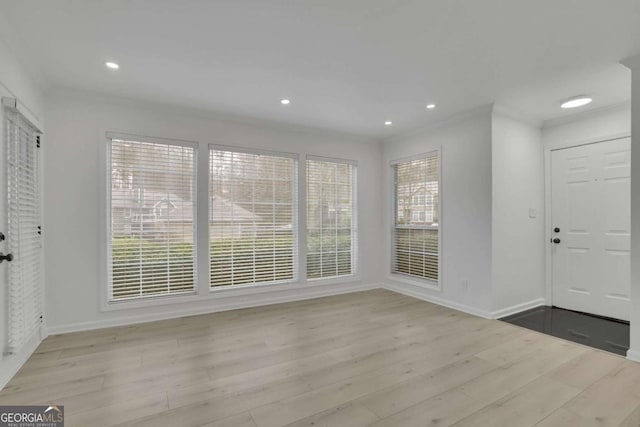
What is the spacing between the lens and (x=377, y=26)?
218 centimetres

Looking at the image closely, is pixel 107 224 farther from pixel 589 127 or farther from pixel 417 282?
pixel 589 127

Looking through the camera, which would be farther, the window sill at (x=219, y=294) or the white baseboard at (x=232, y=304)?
the window sill at (x=219, y=294)

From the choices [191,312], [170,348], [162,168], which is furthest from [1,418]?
[162,168]

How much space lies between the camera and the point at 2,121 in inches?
88.9

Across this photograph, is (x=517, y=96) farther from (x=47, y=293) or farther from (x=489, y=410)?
(x=47, y=293)

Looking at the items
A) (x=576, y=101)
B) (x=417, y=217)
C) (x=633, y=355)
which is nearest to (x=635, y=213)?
(x=633, y=355)

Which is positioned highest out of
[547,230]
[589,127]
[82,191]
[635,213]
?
[589,127]

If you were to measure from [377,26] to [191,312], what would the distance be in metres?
3.67

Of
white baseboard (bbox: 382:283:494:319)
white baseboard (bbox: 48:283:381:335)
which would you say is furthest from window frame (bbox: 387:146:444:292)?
white baseboard (bbox: 48:283:381:335)

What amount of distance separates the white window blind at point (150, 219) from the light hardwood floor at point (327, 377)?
0.54 m

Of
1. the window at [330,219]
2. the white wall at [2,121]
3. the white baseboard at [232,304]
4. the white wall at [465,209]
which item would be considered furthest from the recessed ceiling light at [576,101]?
the white wall at [2,121]

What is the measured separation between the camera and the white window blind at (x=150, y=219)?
3.52 metres

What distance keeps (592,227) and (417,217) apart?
2105mm

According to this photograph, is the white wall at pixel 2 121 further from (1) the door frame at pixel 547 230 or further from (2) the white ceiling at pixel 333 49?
(1) the door frame at pixel 547 230
